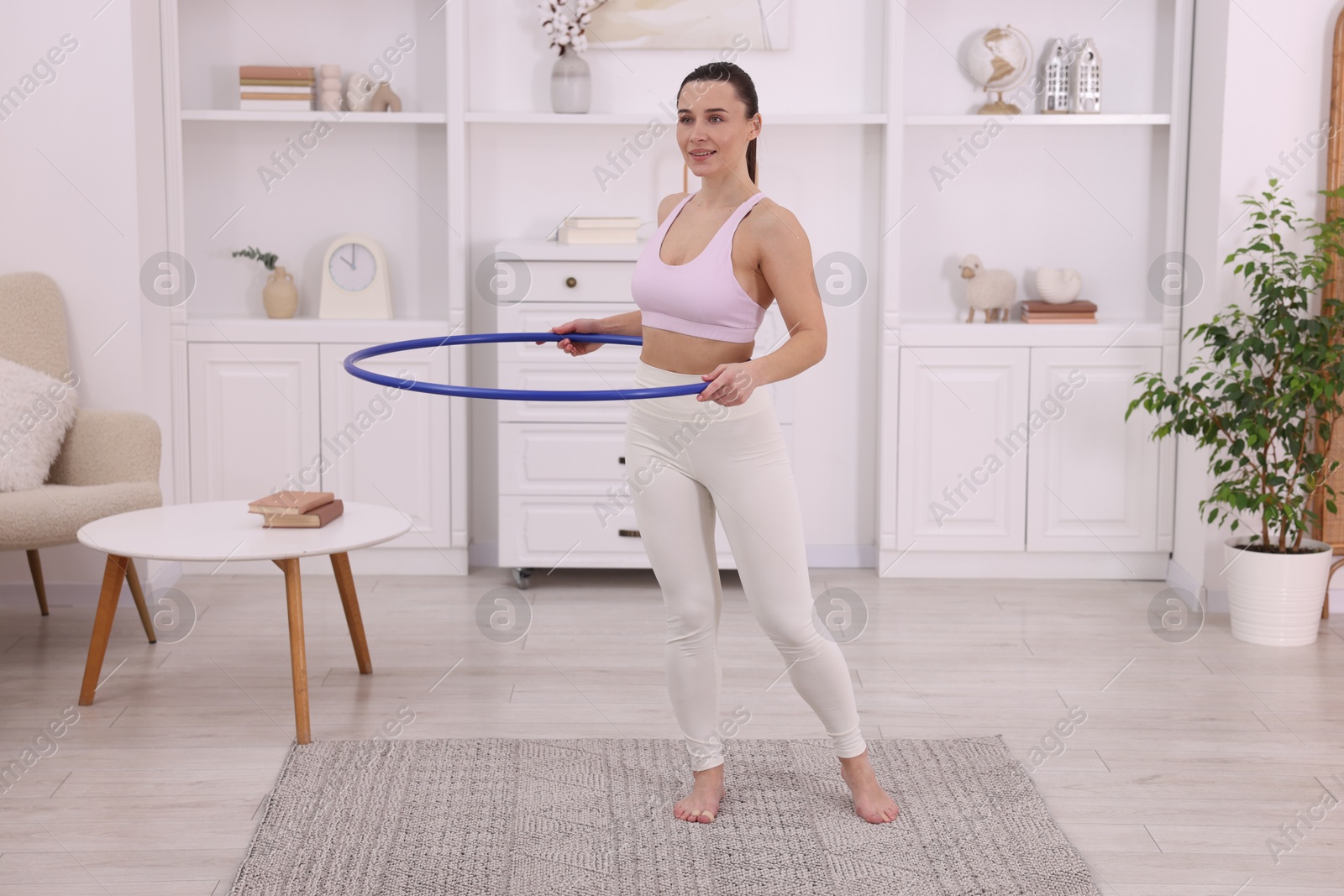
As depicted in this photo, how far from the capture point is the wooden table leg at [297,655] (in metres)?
2.93

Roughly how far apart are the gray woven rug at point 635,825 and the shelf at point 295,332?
1.77m

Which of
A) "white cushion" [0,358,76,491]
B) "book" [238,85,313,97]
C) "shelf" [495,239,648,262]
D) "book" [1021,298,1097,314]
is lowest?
"white cushion" [0,358,76,491]

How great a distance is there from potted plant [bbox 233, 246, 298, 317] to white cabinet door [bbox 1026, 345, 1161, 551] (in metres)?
2.56

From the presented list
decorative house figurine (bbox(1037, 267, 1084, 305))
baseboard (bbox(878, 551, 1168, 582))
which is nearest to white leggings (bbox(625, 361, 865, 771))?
baseboard (bbox(878, 551, 1168, 582))

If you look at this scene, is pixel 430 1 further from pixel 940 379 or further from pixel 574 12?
pixel 940 379

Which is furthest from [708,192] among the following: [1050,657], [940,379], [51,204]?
[51,204]

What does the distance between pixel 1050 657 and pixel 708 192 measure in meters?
1.90

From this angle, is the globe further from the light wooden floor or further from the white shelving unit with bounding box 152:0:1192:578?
the light wooden floor

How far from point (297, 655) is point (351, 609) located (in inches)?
16.2

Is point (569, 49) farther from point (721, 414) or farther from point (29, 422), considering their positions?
point (721, 414)

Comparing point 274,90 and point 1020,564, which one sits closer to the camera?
point 274,90

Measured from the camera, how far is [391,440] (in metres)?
4.39

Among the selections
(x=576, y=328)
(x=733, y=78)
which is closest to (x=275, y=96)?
(x=576, y=328)

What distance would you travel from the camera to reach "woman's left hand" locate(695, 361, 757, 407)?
6.73 feet
